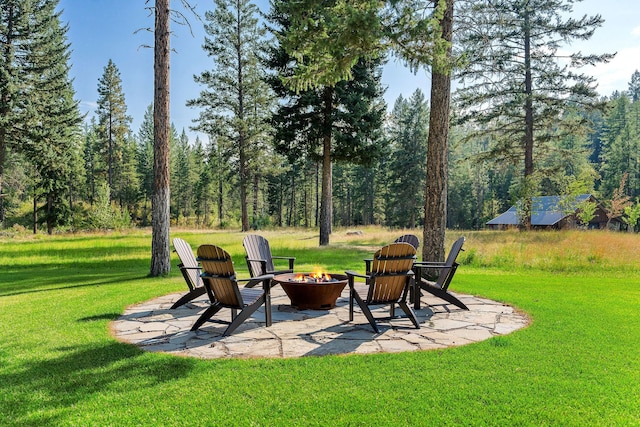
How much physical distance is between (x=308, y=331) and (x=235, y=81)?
23765mm

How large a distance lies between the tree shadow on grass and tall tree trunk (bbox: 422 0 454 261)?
5.97 meters

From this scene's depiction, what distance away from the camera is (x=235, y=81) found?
25953 millimetres

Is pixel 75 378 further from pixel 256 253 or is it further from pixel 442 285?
pixel 442 285

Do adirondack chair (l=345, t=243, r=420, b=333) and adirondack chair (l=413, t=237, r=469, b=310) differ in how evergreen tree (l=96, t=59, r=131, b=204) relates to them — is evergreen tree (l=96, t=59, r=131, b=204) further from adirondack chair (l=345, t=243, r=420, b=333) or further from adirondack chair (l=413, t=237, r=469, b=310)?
adirondack chair (l=345, t=243, r=420, b=333)

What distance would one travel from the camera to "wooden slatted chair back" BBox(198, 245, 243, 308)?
4.48 meters

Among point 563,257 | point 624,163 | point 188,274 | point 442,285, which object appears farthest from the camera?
point 624,163

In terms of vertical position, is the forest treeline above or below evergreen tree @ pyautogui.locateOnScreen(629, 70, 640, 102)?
below

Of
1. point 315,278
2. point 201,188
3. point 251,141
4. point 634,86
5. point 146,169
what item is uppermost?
point 634,86

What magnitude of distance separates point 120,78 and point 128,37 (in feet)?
103

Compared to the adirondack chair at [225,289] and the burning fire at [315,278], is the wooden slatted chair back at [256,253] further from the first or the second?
the adirondack chair at [225,289]

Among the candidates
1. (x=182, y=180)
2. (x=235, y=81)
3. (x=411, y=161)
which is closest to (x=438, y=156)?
(x=235, y=81)

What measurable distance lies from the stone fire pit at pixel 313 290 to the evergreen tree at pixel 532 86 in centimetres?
1649

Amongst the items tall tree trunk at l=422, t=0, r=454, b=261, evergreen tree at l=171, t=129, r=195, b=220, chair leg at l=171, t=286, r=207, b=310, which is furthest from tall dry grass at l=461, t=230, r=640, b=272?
evergreen tree at l=171, t=129, r=195, b=220

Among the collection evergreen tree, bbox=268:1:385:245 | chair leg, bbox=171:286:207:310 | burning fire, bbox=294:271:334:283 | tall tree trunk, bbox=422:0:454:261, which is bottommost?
chair leg, bbox=171:286:207:310
